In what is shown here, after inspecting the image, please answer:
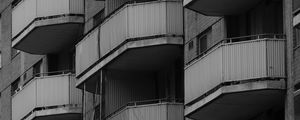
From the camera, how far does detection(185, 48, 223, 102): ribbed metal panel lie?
43.3 metres

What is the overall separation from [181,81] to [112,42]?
2479 millimetres

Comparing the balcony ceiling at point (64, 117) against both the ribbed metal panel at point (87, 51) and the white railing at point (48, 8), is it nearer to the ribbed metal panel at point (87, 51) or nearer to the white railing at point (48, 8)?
the ribbed metal panel at point (87, 51)

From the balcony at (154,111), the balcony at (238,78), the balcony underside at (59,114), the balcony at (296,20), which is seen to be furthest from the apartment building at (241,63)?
the balcony underside at (59,114)

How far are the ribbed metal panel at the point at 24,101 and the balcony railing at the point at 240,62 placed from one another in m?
12.2

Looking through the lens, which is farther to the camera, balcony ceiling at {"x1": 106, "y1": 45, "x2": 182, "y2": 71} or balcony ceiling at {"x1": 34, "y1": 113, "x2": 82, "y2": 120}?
balcony ceiling at {"x1": 34, "y1": 113, "x2": 82, "y2": 120}

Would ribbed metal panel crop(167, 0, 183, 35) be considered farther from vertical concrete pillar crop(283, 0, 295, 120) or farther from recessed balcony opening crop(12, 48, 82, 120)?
recessed balcony opening crop(12, 48, 82, 120)

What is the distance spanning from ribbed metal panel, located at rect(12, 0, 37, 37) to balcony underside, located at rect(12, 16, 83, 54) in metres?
0.29

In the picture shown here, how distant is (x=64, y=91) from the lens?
2167 inches

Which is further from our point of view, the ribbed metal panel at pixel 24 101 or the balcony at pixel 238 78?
the ribbed metal panel at pixel 24 101

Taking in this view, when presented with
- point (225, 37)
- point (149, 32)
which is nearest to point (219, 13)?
point (225, 37)

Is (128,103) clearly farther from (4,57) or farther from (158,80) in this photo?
(4,57)

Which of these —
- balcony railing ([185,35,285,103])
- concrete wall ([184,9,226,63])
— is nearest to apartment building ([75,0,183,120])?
concrete wall ([184,9,226,63])

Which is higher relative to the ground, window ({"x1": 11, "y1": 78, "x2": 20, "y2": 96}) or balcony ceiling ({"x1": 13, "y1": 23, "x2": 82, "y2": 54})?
balcony ceiling ({"x1": 13, "y1": 23, "x2": 82, "y2": 54})

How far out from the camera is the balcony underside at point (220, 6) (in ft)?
144
